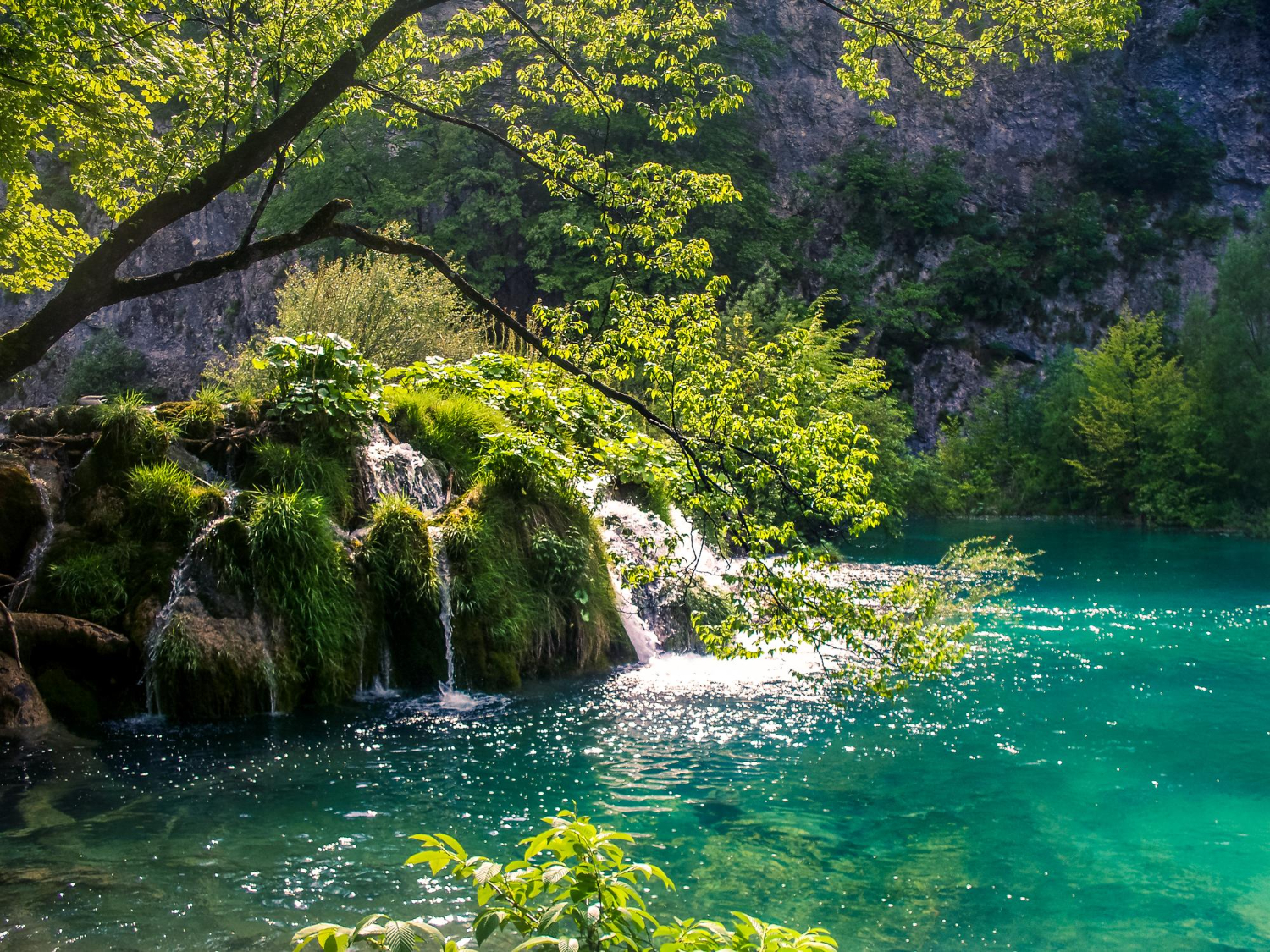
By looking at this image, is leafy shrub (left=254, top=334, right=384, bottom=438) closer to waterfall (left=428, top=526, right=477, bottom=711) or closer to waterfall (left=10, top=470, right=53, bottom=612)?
waterfall (left=428, top=526, right=477, bottom=711)

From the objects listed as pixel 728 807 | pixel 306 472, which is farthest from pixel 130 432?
pixel 728 807

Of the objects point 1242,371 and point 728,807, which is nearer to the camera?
point 728,807

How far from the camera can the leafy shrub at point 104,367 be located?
38.6 metres

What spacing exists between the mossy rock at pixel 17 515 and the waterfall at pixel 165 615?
4.41 ft

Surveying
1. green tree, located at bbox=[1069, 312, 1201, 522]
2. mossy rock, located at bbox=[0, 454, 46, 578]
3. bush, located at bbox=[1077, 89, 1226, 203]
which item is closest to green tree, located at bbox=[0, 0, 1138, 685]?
mossy rock, located at bbox=[0, 454, 46, 578]

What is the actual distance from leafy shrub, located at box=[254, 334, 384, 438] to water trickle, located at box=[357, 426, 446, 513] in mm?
316

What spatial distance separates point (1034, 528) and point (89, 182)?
2609cm

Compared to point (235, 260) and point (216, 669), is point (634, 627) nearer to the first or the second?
point (216, 669)

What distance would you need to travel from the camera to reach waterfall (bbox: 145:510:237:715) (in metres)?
8.05

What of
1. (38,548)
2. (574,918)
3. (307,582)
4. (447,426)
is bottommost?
(574,918)

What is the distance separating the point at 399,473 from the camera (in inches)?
425

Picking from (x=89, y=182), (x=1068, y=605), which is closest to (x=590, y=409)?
(x=89, y=182)

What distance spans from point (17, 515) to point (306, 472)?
2.52 m

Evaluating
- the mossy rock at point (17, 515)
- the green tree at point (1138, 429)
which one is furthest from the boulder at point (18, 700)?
the green tree at point (1138, 429)
